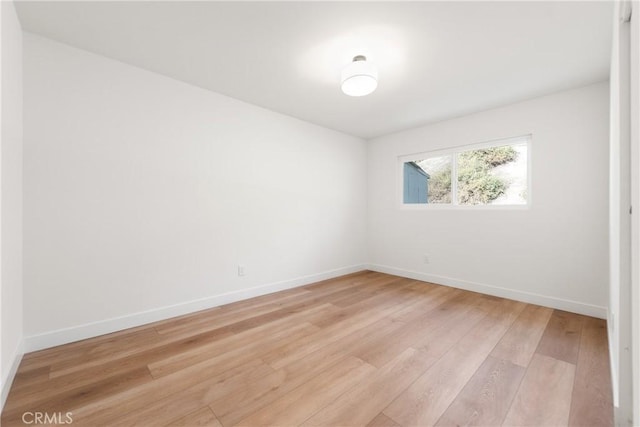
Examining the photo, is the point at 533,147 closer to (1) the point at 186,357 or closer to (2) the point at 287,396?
(2) the point at 287,396

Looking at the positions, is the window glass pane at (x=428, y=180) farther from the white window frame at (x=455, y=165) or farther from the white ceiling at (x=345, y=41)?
the white ceiling at (x=345, y=41)

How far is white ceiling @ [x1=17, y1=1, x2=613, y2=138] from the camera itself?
173 cm

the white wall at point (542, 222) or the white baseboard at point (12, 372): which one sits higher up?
the white wall at point (542, 222)

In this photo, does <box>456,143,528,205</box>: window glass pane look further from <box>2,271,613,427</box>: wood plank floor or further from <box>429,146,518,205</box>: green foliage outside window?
<box>2,271,613,427</box>: wood plank floor

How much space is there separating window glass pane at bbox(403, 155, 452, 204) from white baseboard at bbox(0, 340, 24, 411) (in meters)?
4.53

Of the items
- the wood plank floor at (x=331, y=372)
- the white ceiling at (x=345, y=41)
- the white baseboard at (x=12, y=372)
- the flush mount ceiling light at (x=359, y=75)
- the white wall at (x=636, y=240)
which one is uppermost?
the white ceiling at (x=345, y=41)

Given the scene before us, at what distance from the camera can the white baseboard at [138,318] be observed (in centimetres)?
200

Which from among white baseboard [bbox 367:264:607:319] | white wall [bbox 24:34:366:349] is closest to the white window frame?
white baseboard [bbox 367:264:607:319]

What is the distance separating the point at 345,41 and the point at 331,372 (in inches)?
96.5

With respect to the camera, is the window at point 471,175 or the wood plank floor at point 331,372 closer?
the wood plank floor at point 331,372

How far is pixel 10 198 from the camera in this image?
5.47ft

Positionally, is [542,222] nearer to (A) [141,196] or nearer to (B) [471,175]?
(B) [471,175]

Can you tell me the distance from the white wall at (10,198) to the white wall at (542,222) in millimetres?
4277

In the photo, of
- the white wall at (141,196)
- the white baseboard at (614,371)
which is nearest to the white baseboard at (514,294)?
the white baseboard at (614,371)
